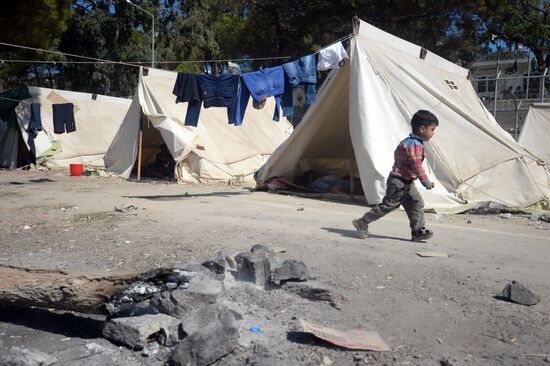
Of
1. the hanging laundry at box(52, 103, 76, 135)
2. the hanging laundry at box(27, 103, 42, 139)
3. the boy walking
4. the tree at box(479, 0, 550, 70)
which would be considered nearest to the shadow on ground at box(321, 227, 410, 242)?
the boy walking

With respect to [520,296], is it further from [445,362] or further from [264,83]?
[264,83]

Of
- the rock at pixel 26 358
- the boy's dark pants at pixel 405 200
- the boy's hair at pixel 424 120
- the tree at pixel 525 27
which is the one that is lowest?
the rock at pixel 26 358

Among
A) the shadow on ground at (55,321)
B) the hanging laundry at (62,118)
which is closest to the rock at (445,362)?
the shadow on ground at (55,321)

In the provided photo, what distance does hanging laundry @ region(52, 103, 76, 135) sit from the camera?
16.2 meters

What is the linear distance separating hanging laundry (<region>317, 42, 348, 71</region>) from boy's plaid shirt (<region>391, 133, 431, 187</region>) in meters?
3.96

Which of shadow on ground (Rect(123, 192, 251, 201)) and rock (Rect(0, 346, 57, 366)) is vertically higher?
shadow on ground (Rect(123, 192, 251, 201))

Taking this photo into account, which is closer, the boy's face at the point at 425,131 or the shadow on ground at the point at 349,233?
the boy's face at the point at 425,131

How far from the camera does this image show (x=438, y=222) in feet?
23.0

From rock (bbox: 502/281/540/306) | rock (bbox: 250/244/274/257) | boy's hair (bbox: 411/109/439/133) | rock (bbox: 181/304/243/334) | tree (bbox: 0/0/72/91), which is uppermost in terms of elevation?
tree (bbox: 0/0/72/91)

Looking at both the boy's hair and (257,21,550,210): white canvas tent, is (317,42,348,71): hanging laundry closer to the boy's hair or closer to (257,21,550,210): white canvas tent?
(257,21,550,210): white canvas tent

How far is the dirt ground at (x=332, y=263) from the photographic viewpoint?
2.89 m

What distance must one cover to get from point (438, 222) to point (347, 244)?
2.44 meters

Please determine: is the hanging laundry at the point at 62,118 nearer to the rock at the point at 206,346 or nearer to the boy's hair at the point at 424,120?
the boy's hair at the point at 424,120

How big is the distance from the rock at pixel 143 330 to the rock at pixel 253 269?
75 centimetres
